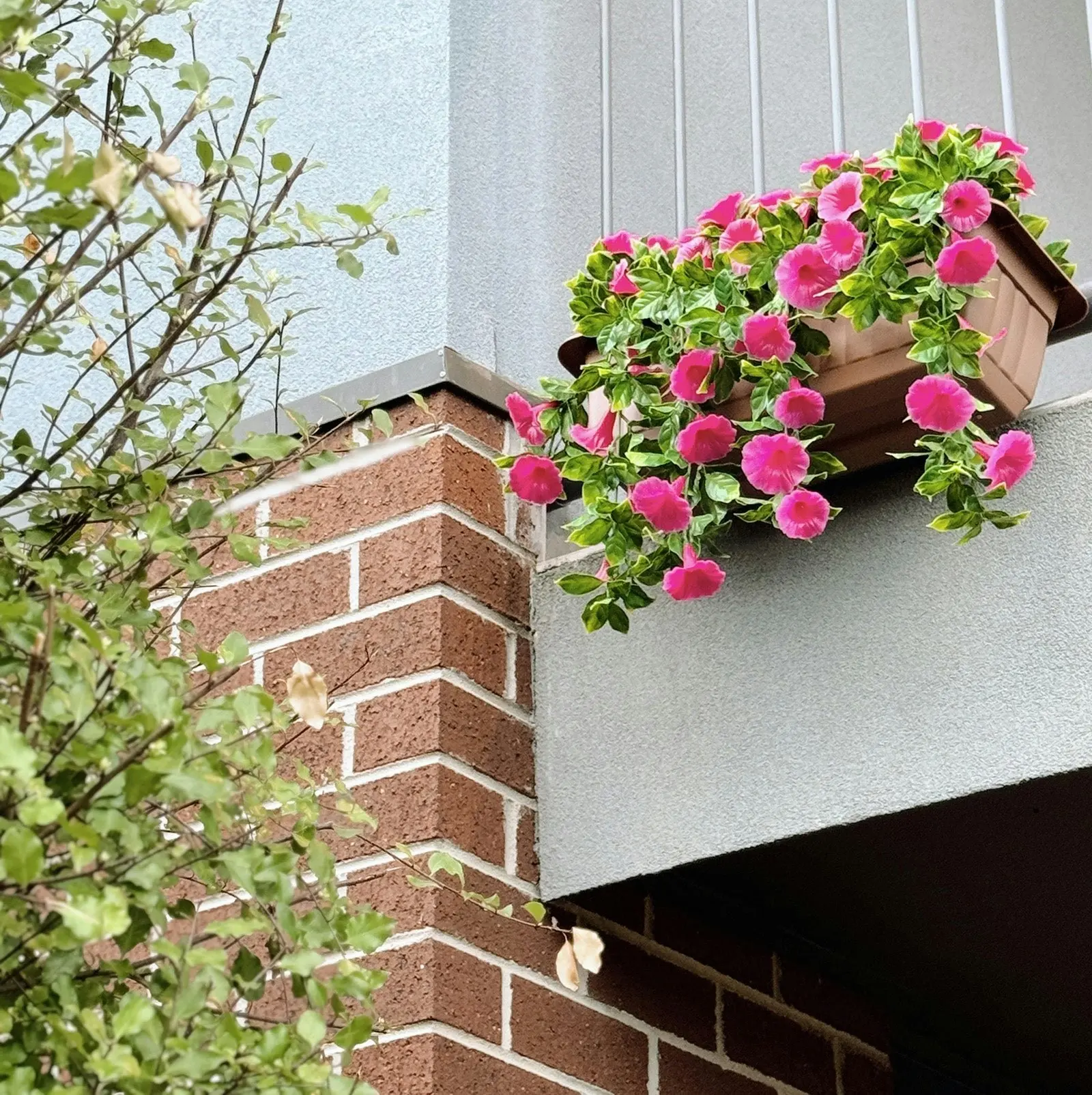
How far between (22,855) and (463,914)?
3.75 ft

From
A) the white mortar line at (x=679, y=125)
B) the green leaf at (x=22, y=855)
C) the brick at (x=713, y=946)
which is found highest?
the white mortar line at (x=679, y=125)

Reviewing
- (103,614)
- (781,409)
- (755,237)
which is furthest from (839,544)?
(103,614)

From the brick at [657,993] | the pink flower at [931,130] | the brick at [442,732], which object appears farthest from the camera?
the brick at [657,993]

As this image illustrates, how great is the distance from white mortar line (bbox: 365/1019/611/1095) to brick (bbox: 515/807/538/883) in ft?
0.74

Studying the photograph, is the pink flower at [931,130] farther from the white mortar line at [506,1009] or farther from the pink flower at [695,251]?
the white mortar line at [506,1009]

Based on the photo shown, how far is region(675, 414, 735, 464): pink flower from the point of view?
1967 millimetres

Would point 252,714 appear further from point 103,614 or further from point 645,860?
point 645,860

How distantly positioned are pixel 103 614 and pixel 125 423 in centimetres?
46

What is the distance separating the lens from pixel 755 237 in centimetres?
199

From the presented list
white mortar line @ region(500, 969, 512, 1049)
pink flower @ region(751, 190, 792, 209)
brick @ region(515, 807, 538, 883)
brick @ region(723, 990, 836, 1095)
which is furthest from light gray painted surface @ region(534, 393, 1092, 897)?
brick @ region(723, 990, 836, 1095)

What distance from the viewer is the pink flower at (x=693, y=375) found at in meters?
1.98

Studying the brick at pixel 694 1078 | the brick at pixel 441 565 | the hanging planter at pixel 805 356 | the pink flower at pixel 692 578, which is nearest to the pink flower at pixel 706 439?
the hanging planter at pixel 805 356

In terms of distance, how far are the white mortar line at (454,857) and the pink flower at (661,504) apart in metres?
0.48

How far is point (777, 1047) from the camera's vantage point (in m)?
2.61
